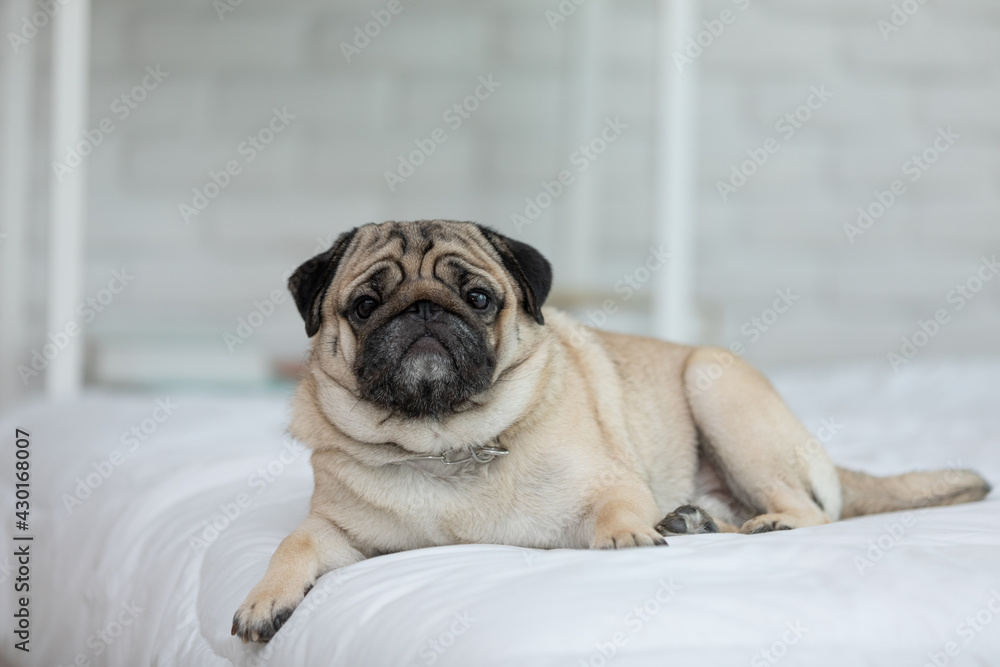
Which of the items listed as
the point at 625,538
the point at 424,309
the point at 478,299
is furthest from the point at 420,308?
the point at 625,538

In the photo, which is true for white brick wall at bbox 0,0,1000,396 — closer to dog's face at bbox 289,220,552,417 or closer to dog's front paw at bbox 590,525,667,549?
dog's face at bbox 289,220,552,417

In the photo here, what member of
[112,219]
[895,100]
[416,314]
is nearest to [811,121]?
[895,100]

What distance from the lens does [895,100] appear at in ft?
20.4

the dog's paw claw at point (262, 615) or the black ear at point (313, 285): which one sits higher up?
the black ear at point (313, 285)

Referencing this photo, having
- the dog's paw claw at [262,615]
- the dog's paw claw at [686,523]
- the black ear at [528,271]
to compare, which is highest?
the black ear at [528,271]

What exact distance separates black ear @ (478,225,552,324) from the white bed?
62 cm

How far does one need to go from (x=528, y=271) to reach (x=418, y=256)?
251 millimetres

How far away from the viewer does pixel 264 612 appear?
156 cm

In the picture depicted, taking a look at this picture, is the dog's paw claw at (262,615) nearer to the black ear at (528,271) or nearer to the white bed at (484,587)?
the white bed at (484,587)

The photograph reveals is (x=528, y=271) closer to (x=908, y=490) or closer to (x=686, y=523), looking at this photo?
(x=686, y=523)

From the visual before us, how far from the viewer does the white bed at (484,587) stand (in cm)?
114

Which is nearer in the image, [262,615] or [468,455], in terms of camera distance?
[262,615]

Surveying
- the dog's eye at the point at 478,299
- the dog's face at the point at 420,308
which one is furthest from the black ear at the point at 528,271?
the dog's eye at the point at 478,299

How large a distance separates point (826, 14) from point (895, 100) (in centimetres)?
75
